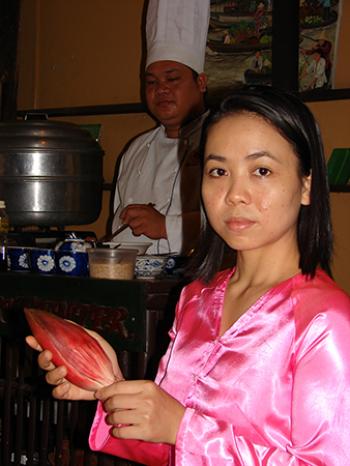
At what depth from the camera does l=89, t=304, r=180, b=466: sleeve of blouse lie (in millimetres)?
1393

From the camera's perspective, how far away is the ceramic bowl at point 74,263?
2441mm

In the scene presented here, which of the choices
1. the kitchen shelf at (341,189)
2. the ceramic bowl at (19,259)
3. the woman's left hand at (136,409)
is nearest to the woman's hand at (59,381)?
the woman's left hand at (136,409)

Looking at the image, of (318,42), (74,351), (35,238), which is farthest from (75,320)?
(318,42)

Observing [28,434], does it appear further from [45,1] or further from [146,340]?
[45,1]

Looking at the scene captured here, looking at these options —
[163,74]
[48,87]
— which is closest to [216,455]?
[163,74]

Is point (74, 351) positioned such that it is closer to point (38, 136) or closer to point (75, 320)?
point (75, 320)

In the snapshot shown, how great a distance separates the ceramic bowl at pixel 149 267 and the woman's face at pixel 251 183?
116 cm

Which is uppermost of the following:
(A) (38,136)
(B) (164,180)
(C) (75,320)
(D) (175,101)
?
(D) (175,101)

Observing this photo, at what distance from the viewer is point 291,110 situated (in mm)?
1266

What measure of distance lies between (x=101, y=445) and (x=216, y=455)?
310 millimetres

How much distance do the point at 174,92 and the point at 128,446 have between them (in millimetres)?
2155

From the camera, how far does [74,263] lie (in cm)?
244

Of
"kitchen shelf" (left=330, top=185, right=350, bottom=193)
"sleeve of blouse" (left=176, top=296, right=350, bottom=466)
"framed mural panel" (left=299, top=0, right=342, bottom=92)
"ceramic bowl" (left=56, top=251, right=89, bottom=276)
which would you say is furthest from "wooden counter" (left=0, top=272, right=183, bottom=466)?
"framed mural panel" (left=299, top=0, right=342, bottom=92)

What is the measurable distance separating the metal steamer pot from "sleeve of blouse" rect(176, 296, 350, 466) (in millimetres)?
1992
